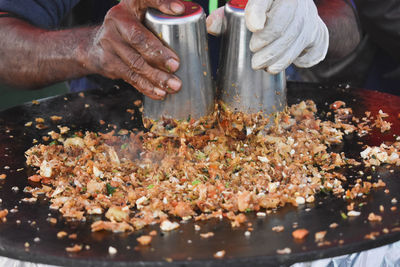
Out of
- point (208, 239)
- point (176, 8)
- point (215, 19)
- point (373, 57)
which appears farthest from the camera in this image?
point (373, 57)

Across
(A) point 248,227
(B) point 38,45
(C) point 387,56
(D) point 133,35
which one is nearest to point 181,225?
(A) point 248,227

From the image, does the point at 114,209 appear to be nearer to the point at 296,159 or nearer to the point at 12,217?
the point at 12,217

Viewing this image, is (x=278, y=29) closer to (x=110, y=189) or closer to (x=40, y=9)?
(x=110, y=189)

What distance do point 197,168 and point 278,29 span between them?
1.44 ft

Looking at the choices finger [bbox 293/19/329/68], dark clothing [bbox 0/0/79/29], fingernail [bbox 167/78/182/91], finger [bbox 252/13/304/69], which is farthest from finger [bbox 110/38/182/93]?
dark clothing [bbox 0/0/79/29]

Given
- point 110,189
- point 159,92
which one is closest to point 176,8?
point 159,92

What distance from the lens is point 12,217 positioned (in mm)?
1225

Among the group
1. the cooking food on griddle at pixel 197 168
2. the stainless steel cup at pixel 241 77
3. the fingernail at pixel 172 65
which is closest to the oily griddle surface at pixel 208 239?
the cooking food on griddle at pixel 197 168

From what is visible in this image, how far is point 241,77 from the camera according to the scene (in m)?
1.49

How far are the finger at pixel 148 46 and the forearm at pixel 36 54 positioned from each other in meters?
0.39

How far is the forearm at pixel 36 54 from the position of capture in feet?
5.80

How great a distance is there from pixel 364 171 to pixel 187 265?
0.64 meters

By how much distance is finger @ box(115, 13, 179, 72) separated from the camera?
133 cm

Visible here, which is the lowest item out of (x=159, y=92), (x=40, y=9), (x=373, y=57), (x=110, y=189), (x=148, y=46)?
(x=110, y=189)
